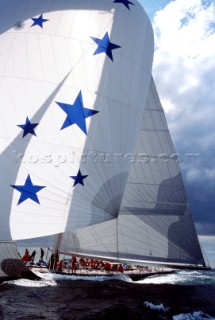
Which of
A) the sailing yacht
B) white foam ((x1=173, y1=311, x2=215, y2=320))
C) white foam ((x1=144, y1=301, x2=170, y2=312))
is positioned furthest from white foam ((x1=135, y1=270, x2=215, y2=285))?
white foam ((x1=173, y1=311, x2=215, y2=320))

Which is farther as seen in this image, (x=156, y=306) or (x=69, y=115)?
(x=69, y=115)

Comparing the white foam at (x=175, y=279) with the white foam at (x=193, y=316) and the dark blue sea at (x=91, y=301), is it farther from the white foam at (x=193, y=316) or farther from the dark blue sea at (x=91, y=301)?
the white foam at (x=193, y=316)

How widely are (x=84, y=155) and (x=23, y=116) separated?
2.69 metres

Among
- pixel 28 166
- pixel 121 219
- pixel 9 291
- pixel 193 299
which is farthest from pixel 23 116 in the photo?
pixel 193 299

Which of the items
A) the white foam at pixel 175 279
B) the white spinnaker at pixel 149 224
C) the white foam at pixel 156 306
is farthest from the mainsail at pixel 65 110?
the white foam at pixel 175 279

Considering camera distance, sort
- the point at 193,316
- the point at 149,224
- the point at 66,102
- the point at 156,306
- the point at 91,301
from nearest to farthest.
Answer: the point at 193,316 → the point at 156,306 → the point at 91,301 → the point at 66,102 → the point at 149,224

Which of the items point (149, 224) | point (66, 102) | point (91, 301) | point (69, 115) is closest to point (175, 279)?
point (149, 224)

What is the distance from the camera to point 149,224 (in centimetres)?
1831

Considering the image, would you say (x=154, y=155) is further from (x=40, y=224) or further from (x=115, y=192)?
(x=40, y=224)

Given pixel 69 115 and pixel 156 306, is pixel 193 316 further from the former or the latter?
pixel 69 115

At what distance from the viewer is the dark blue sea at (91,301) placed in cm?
1041

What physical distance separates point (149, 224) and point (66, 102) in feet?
28.2

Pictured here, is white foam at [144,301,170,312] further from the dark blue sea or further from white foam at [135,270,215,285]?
white foam at [135,270,215,285]

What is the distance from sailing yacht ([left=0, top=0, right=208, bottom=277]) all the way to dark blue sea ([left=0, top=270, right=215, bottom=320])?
1262 millimetres
